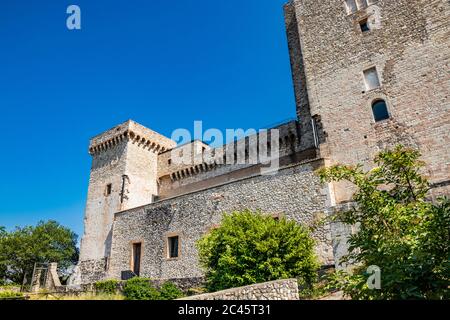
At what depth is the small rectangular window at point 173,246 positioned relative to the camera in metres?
16.8

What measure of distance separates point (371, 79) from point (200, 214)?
10650 mm


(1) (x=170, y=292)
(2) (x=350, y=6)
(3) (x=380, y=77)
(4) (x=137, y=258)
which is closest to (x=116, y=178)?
(4) (x=137, y=258)

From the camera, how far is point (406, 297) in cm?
363

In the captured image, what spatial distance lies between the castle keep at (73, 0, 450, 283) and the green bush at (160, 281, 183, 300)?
258cm

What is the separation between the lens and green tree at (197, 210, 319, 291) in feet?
29.2

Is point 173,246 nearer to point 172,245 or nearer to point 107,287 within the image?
point 172,245

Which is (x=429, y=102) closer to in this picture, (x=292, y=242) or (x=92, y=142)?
(x=292, y=242)

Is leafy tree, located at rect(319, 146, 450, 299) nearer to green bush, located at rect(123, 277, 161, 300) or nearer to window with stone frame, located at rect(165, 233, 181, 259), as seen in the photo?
green bush, located at rect(123, 277, 161, 300)

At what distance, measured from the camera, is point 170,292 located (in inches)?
484

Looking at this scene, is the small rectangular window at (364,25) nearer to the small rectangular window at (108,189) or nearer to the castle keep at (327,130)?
the castle keep at (327,130)

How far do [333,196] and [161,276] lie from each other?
9.73 metres

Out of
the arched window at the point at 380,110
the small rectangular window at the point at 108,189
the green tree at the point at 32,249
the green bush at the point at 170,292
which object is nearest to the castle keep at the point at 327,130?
the arched window at the point at 380,110

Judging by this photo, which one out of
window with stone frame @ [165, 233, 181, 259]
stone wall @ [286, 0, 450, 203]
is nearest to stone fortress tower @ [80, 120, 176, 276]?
window with stone frame @ [165, 233, 181, 259]
